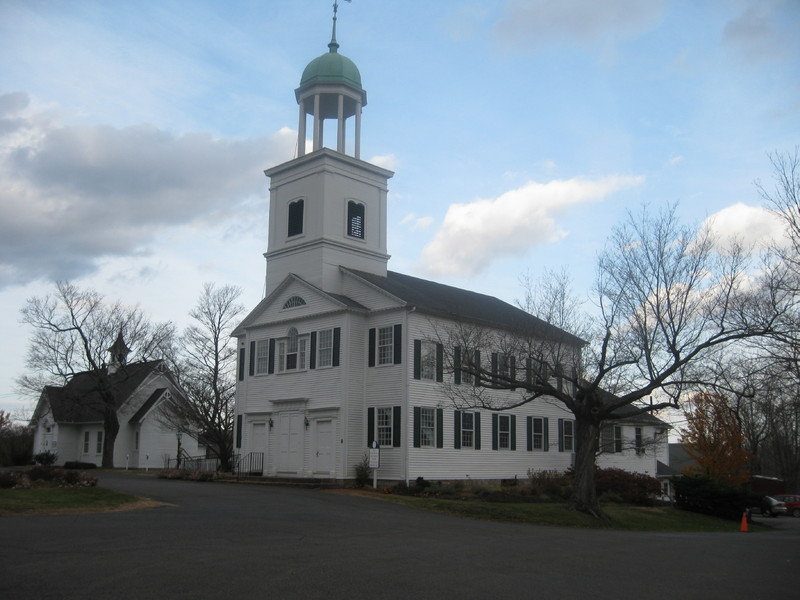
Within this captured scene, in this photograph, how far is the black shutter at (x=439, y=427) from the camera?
103ft

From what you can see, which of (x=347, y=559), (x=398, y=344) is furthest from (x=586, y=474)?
(x=347, y=559)

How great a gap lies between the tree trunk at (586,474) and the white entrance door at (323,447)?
1039 cm

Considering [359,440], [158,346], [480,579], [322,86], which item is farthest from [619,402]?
[158,346]

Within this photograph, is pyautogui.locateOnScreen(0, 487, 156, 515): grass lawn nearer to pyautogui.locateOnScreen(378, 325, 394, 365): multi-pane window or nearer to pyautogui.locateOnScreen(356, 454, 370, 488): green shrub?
pyautogui.locateOnScreen(356, 454, 370, 488): green shrub

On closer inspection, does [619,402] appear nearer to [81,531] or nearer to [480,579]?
[480,579]

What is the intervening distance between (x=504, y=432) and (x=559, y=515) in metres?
11.1

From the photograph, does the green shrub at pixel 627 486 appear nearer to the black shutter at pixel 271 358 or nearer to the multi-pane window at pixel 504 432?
the multi-pane window at pixel 504 432

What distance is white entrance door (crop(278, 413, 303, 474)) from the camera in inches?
1286

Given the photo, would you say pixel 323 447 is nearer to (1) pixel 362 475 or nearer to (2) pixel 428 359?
(1) pixel 362 475

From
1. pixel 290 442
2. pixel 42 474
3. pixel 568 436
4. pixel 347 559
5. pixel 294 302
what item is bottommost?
pixel 347 559

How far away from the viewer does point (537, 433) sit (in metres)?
36.9

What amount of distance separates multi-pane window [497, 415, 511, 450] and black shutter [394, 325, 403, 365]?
6.37 m

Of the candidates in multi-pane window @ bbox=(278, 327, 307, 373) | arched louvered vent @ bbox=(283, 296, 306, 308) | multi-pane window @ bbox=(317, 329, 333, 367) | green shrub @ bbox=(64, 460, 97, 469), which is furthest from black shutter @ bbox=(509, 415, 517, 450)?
green shrub @ bbox=(64, 460, 97, 469)

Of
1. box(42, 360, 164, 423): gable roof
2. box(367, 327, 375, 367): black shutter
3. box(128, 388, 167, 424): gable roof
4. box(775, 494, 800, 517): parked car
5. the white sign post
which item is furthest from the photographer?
box(42, 360, 164, 423): gable roof
